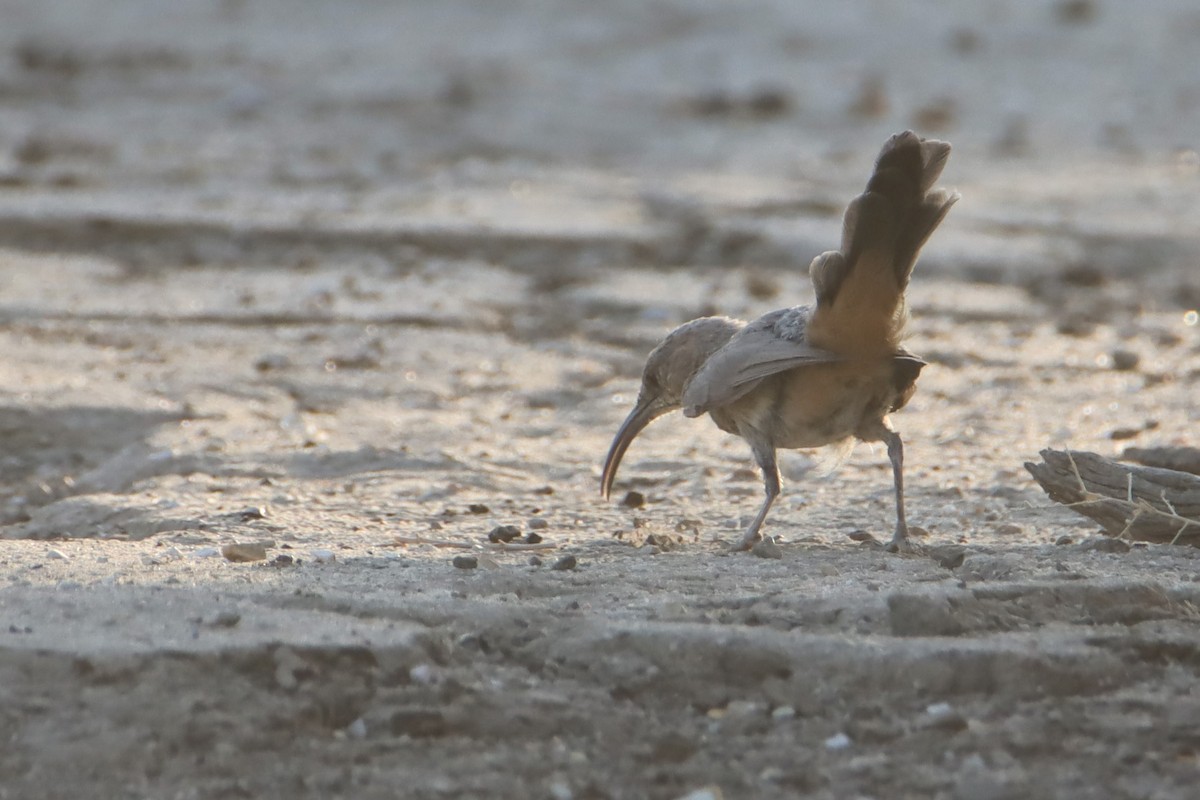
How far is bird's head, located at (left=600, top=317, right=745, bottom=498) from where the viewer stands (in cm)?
489

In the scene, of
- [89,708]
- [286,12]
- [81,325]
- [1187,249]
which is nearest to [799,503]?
[89,708]

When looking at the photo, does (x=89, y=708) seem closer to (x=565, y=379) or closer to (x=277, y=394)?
(x=277, y=394)

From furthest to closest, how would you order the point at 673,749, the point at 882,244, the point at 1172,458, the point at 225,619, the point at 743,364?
1. the point at 1172,458
2. the point at 743,364
3. the point at 882,244
4. the point at 225,619
5. the point at 673,749

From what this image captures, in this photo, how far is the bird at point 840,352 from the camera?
4168 mm

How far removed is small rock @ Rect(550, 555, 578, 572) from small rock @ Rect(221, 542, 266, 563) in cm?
67

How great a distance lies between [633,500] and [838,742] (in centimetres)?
190

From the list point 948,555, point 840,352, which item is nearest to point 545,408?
point 840,352

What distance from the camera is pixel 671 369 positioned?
494 centimetres

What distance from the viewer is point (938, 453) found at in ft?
17.9

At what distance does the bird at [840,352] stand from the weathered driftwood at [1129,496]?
0.40m

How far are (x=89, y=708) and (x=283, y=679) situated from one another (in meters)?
0.33

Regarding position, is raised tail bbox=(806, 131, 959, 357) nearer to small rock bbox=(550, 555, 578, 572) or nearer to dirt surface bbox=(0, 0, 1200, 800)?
dirt surface bbox=(0, 0, 1200, 800)

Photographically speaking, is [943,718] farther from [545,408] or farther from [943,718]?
[545,408]

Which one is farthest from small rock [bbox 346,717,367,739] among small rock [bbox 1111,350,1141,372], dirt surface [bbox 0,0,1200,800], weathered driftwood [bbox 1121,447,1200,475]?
small rock [bbox 1111,350,1141,372]
